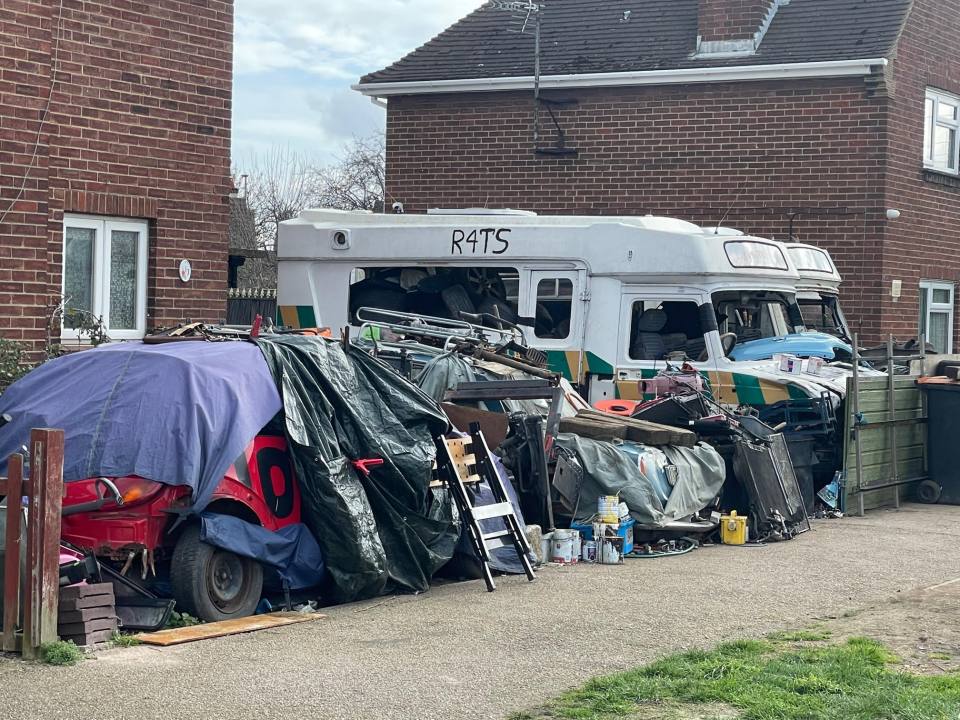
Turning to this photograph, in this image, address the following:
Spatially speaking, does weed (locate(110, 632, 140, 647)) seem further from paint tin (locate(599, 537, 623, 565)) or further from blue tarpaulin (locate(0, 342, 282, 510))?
paint tin (locate(599, 537, 623, 565))

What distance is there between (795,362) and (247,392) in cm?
696

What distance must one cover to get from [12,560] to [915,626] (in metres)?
5.16

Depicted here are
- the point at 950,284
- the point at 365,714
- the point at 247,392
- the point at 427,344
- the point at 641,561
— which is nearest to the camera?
the point at 365,714

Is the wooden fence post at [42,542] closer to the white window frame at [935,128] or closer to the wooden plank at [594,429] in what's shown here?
the wooden plank at [594,429]

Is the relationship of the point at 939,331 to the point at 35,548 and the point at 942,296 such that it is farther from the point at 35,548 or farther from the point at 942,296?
the point at 35,548

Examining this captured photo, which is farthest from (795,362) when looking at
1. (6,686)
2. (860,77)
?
(6,686)

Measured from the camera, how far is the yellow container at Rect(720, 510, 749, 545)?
12.3 meters

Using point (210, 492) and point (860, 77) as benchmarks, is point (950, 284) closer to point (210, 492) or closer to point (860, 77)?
point (860, 77)

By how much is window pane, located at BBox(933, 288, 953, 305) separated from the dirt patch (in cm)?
1248

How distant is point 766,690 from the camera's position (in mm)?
6652

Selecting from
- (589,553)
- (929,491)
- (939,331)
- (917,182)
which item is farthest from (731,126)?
(589,553)

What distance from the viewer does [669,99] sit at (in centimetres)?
2059

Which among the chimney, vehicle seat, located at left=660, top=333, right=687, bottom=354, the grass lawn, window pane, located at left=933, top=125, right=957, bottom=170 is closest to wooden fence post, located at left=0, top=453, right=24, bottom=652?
the grass lawn

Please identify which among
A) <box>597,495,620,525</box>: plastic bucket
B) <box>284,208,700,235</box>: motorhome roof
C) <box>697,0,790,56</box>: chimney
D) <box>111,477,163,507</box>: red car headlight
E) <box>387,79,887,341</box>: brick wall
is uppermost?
<box>697,0,790,56</box>: chimney
